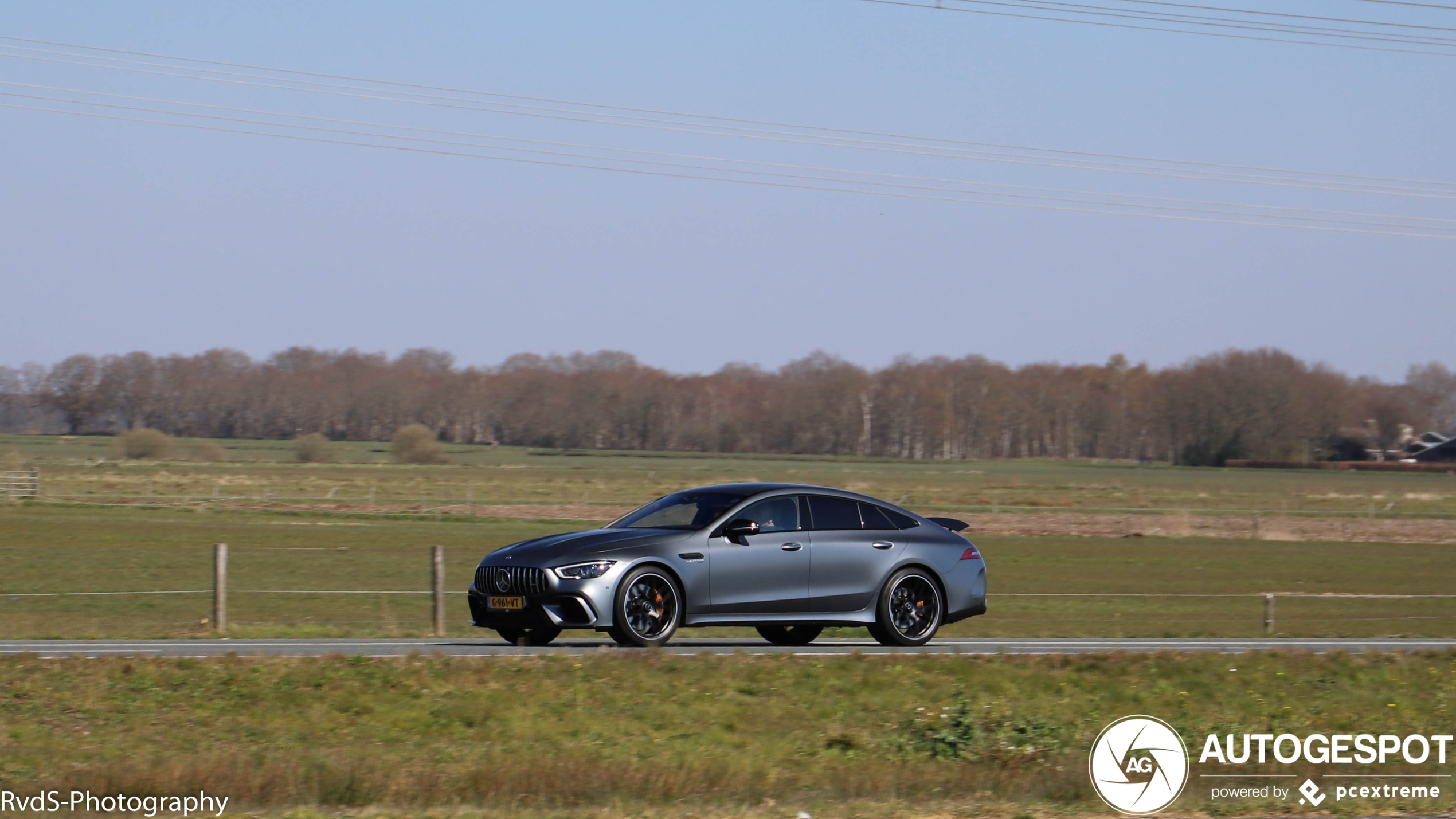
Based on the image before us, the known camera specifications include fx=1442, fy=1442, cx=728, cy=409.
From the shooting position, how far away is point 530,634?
15.5 metres

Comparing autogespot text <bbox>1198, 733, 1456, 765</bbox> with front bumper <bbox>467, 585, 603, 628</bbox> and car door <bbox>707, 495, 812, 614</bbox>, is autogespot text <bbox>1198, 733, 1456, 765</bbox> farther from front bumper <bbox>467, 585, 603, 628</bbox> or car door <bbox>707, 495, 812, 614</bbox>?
front bumper <bbox>467, 585, 603, 628</bbox>

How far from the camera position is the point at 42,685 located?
37.2 ft

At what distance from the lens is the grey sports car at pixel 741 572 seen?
44.0 feet

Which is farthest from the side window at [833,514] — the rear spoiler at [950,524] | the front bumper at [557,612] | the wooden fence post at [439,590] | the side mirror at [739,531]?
the wooden fence post at [439,590]

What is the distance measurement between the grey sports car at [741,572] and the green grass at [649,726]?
81cm

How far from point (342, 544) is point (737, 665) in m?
32.0

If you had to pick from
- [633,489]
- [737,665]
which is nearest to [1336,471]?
[633,489]

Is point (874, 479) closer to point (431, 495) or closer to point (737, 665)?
point (431, 495)

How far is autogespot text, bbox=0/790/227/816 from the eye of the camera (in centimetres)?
868

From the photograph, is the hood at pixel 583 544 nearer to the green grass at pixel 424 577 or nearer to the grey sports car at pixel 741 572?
the grey sports car at pixel 741 572

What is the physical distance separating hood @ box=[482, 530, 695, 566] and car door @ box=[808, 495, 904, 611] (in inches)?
55.7

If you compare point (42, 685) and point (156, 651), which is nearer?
point (42, 685)

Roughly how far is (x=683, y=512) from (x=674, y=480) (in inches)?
2881

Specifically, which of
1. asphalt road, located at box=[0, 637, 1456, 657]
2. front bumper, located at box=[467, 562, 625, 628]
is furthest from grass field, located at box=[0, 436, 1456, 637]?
front bumper, located at box=[467, 562, 625, 628]
